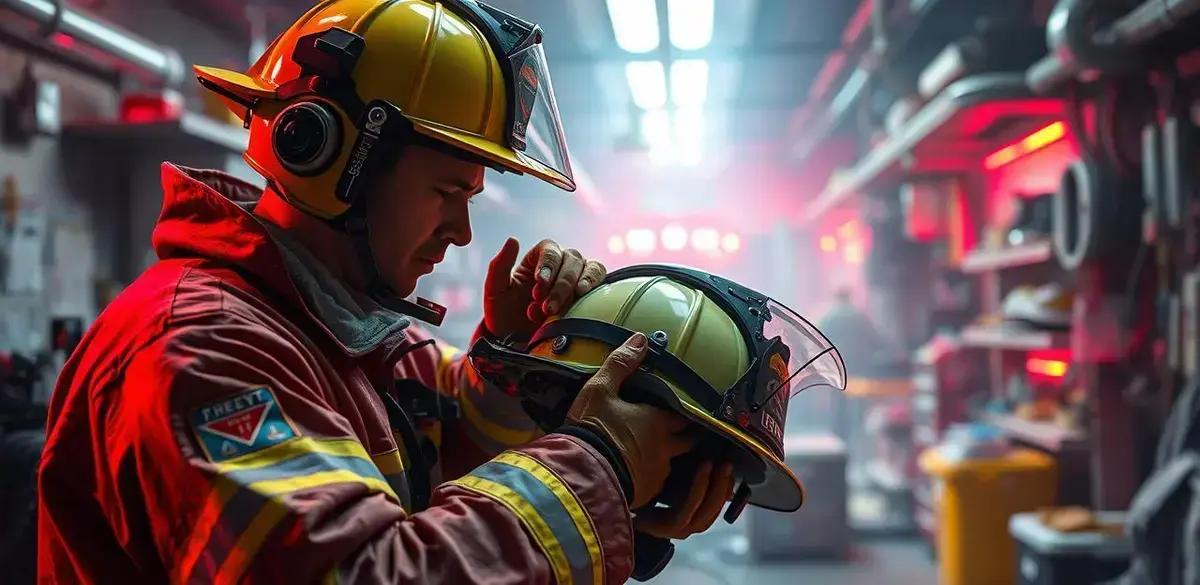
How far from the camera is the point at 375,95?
1.28 metres

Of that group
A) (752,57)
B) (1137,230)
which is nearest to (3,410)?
(1137,230)

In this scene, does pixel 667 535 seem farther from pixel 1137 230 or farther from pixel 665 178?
pixel 665 178

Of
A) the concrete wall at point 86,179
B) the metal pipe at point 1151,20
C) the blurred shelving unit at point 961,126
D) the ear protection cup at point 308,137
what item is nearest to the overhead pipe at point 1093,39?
the metal pipe at point 1151,20

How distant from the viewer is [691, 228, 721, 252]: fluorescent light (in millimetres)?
7930

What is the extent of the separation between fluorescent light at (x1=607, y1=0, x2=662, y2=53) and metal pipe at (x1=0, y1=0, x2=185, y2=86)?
2166mm

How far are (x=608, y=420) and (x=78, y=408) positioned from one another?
0.65 meters

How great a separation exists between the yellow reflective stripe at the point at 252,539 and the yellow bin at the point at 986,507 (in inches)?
159

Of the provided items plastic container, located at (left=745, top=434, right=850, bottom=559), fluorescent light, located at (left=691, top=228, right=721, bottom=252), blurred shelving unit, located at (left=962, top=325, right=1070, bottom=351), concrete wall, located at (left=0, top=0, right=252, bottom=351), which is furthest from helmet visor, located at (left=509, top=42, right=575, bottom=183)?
fluorescent light, located at (left=691, top=228, right=721, bottom=252)

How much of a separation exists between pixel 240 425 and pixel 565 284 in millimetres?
605

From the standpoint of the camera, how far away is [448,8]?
1.40 metres

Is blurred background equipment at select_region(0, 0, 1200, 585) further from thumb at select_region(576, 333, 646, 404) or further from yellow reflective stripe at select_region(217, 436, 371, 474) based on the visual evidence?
yellow reflective stripe at select_region(217, 436, 371, 474)

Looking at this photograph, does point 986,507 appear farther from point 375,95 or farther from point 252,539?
point 252,539

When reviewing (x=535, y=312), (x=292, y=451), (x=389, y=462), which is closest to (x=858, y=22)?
(x=535, y=312)

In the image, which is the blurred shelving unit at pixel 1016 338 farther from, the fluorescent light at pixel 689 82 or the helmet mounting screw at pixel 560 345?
the helmet mounting screw at pixel 560 345
